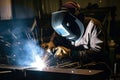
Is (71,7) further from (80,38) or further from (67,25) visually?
(80,38)

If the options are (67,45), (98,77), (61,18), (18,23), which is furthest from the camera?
(18,23)

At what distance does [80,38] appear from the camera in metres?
4.76

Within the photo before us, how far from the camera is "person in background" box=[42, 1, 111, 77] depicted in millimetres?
4324

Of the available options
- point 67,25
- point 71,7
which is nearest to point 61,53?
point 67,25

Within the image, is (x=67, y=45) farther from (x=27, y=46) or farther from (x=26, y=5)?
(x=26, y=5)

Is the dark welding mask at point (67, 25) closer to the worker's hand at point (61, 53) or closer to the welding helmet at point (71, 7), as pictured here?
the welding helmet at point (71, 7)

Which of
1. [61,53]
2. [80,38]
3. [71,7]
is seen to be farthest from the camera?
[80,38]

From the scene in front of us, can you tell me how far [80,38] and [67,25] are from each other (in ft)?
1.45

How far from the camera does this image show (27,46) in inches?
194

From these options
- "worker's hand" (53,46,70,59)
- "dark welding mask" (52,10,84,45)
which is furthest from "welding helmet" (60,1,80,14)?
"worker's hand" (53,46,70,59)

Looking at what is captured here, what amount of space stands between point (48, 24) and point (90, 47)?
9.98ft

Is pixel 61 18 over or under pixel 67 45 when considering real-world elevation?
over

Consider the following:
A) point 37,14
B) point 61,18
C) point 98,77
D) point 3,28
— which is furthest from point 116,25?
point 98,77

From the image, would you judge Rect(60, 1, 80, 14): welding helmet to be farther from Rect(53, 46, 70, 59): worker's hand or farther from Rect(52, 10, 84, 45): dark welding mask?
Rect(53, 46, 70, 59): worker's hand
